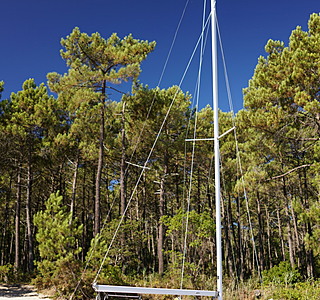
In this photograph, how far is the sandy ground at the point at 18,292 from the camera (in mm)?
10291

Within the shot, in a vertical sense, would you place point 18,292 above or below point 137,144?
below

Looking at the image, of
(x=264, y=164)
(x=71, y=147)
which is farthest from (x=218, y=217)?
(x=71, y=147)

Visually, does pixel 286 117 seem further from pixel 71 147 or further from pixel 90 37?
pixel 71 147

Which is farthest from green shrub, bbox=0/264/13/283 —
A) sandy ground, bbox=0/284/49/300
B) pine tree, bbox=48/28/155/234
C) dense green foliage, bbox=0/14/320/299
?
pine tree, bbox=48/28/155/234

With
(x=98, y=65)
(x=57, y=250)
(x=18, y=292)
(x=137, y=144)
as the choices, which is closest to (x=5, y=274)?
(x=18, y=292)

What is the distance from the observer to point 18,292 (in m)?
11.7

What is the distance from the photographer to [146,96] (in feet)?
46.6

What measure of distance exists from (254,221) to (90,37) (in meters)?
23.5

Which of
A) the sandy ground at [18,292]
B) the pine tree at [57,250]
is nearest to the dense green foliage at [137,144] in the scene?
the pine tree at [57,250]

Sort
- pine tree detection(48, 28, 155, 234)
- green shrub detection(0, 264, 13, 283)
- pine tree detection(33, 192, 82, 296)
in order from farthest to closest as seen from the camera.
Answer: green shrub detection(0, 264, 13, 283)
pine tree detection(48, 28, 155, 234)
pine tree detection(33, 192, 82, 296)

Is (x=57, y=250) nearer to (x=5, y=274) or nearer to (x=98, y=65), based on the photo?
(x=5, y=274)

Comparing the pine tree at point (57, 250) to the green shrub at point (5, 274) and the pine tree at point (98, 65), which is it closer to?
the pine tree at point (98, 65)

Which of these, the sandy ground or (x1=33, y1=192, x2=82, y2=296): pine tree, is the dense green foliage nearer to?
(x1=33, y1=192, x2=82, y2=296): pine tree

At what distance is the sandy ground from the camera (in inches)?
405
